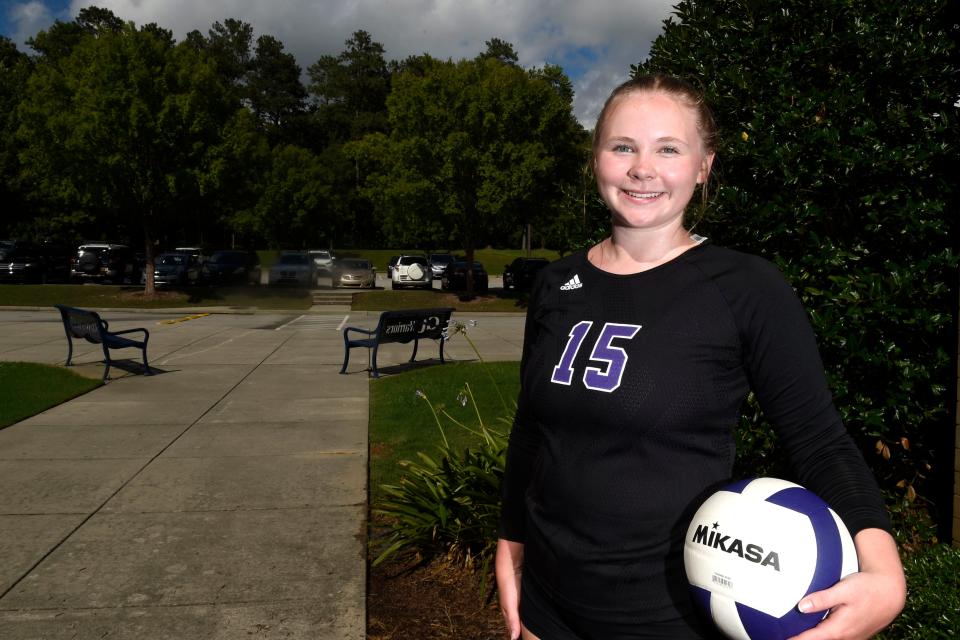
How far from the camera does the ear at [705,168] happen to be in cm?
188

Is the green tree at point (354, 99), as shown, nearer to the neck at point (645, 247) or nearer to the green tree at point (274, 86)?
the green tree at point (274, 86)

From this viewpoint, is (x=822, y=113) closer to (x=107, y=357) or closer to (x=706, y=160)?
(x=706, y=160)

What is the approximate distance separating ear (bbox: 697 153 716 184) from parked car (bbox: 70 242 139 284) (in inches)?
1509

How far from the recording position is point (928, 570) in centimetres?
343

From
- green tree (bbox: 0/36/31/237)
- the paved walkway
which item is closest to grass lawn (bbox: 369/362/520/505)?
the paved walkway

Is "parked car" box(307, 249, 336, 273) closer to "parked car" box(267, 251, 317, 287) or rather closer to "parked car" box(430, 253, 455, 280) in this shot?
"parked car" box(267, 251, 317, 287)

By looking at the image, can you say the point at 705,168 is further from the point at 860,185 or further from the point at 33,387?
the point at 33,387

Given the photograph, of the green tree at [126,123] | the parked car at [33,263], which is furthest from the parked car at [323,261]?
the parked car at [33,263]

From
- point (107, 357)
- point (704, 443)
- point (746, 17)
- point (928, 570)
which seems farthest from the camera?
point (107, 357)

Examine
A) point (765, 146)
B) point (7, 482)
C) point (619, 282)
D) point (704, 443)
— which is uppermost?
point (765, 146)

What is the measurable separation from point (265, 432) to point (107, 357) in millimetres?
4582

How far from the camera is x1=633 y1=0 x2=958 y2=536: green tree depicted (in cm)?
384

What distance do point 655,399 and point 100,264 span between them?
38.6m

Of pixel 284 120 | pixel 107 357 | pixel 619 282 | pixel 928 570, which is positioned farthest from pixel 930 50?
pixel 284 120
